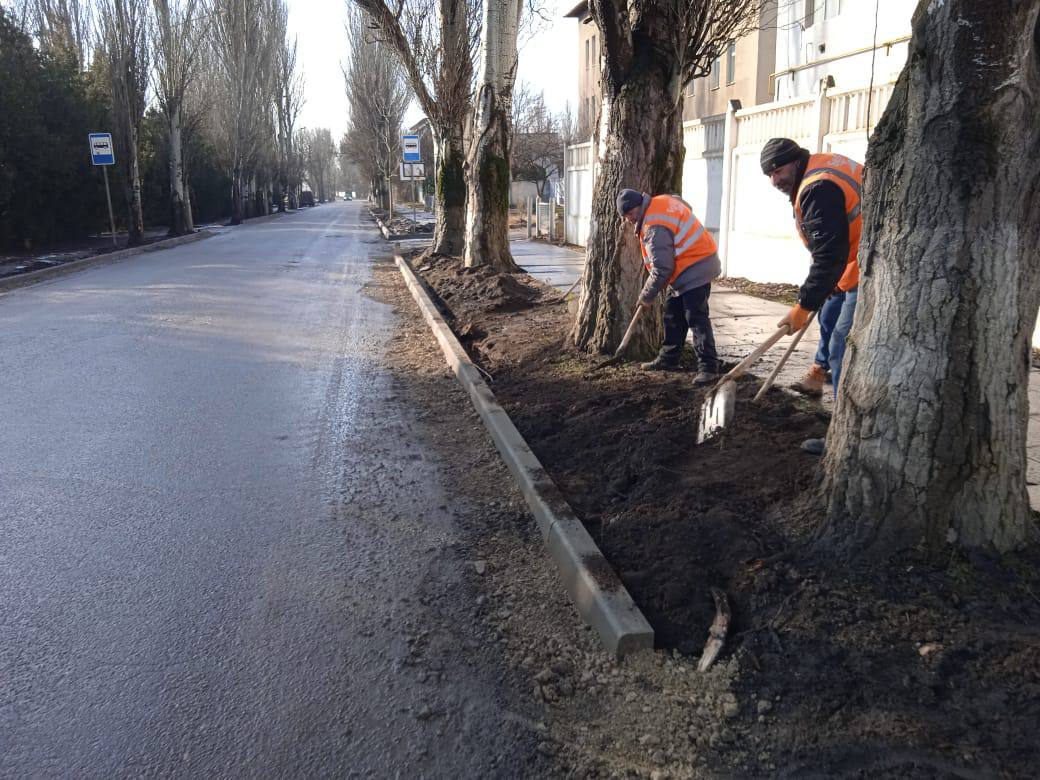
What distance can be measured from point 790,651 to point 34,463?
4.42 metres

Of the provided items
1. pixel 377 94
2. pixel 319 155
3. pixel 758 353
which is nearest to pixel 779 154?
pixel 758 353

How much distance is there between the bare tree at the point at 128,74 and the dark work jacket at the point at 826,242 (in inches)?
915

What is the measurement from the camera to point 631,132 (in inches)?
248

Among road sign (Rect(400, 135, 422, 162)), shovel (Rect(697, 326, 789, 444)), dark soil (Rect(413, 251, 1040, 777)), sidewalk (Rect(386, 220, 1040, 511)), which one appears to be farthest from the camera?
road sign (Rect(400, 135, 422, 162))

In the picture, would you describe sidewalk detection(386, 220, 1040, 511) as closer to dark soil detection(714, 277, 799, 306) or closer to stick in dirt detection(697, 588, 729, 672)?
dark soil detection(714, 277, 799, 306)

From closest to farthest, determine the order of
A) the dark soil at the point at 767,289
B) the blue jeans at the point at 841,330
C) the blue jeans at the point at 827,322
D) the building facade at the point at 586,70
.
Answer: the blue jeans at the point at 841,330, the blue jeans at the point at 827,322, the dark soil at the point at 767,289, the building facade at the point at 586,70

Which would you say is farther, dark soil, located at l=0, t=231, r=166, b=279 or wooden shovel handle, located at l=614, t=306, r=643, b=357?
dark soil, located at l=0, t=231, r=166, b=279

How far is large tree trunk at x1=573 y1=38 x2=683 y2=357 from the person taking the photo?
20.4ft

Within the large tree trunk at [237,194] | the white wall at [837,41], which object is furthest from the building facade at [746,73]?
the large tree trunk at [237,194]

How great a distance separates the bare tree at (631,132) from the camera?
607cm

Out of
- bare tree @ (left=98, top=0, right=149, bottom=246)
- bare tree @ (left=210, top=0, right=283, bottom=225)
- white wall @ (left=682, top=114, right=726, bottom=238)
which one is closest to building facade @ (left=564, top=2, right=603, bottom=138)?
bare tree @ (left=210, top=0, right=283, bottom=225)

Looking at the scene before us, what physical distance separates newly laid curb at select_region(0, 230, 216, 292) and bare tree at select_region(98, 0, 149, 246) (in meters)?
1.08

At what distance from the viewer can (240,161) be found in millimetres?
41000

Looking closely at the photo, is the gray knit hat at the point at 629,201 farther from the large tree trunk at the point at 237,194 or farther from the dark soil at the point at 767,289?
the large tree trunk at the point at 237,194
